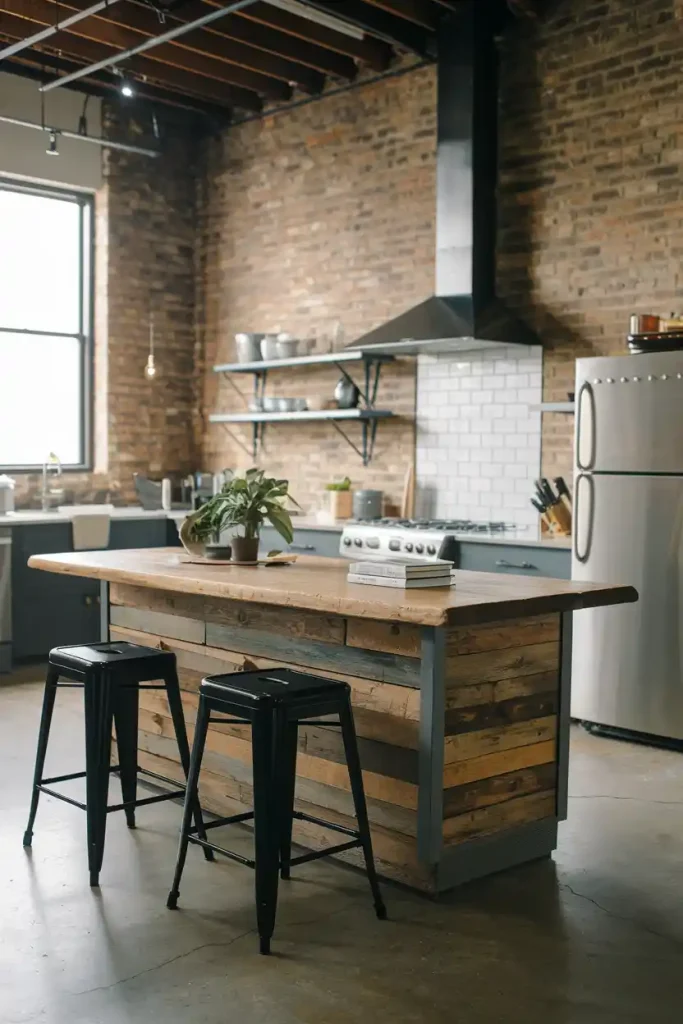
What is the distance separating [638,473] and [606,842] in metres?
1.96

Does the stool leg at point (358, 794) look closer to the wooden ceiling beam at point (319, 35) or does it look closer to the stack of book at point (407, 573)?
the stack of book at point (407, 573)

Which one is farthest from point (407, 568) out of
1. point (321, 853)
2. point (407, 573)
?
point (321, 853)

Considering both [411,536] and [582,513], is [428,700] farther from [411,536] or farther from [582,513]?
[411,536]

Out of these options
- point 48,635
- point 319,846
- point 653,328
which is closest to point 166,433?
point 48,635

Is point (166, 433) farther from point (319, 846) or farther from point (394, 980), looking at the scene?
point (394, 980)

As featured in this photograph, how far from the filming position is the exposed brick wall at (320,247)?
7117 millimetres

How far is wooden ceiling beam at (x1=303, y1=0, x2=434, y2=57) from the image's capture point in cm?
624

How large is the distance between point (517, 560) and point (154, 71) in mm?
4254

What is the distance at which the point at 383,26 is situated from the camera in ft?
21.3

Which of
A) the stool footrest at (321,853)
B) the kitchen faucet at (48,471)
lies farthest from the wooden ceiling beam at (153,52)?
the stool footrest at (321,853)

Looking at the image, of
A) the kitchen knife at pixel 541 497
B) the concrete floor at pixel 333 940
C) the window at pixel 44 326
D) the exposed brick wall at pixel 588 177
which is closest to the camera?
the concrete floor at pixel 333 940

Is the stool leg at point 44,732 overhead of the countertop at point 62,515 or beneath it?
beneath

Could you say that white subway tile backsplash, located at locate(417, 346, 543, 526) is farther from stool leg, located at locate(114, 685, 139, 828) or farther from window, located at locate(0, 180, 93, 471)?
stool leg, located at locate(114, 685, 139, 828)

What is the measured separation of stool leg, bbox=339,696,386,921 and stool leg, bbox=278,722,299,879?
0.15m
